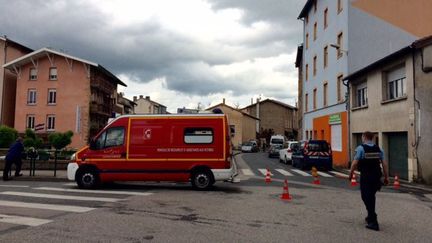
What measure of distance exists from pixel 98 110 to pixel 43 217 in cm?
3800

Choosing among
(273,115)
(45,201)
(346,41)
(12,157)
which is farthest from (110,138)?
(273,115)

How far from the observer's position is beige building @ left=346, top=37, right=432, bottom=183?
1670 centimetres

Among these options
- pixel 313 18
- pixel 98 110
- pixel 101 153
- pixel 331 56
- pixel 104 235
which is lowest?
pixel 104 235

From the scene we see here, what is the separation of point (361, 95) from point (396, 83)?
192 inches

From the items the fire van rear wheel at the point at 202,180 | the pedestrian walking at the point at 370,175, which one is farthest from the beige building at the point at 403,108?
the pedestrian walking at the point at 370,175

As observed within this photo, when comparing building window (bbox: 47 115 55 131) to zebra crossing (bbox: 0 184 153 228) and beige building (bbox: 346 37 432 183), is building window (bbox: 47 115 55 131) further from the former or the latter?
beige building (bbox: 346 37 432 183)

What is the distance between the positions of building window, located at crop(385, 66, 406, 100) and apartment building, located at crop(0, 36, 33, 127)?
37.6 meters

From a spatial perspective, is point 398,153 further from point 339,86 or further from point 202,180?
point 339,86

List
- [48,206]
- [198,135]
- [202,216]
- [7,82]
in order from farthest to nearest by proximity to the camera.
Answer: [7,82]
[198,135]
[48,206]
[202,216]

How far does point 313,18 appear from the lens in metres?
38.2

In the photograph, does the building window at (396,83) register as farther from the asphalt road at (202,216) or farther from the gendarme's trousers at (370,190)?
the gendarme's trousers at (370,190)

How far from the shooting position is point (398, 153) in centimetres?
1909

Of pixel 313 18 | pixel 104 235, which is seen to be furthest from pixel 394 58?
pixel 313 18

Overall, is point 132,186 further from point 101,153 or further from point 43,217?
point 43,217
